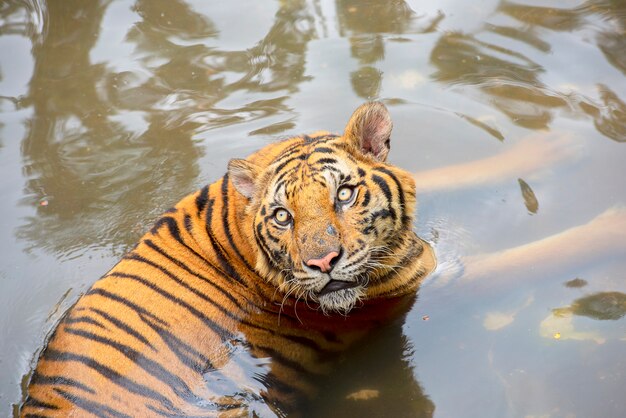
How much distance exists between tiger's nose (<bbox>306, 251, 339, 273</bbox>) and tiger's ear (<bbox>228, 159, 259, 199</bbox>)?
22.2 inches

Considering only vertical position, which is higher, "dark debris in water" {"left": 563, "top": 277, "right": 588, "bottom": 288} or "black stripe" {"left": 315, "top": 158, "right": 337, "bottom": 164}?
"black stripe" {"left": 315, "top": 158, "right": 337, "bottom": 164}

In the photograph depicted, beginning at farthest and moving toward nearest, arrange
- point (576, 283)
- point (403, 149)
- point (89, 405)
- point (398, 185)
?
point (403, 149) → point (576, 283) → point (398, 185) → point (89, 405)

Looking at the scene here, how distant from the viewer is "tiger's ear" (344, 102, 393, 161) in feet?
11.1

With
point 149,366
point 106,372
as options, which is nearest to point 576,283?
point 149,366

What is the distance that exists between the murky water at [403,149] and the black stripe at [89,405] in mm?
690

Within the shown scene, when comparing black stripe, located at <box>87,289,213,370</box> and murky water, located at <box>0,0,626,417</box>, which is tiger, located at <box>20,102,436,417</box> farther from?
murky water, located at <box>0,0,626,417</box>

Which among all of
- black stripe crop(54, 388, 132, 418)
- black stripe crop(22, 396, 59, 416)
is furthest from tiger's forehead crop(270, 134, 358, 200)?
black stripe crop(22, 396, 59, 416)

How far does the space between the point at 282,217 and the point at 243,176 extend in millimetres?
298

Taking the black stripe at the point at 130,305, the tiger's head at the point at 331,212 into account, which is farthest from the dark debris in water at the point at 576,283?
the black stripe at the point at 130,305

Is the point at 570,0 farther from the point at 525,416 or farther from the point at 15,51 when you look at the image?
the point at 15,51

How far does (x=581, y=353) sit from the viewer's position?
340cm

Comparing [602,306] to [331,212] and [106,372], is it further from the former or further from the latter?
[106,372]

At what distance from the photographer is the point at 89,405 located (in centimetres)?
306

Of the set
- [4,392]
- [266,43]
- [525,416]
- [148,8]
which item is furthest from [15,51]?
[525,416]
